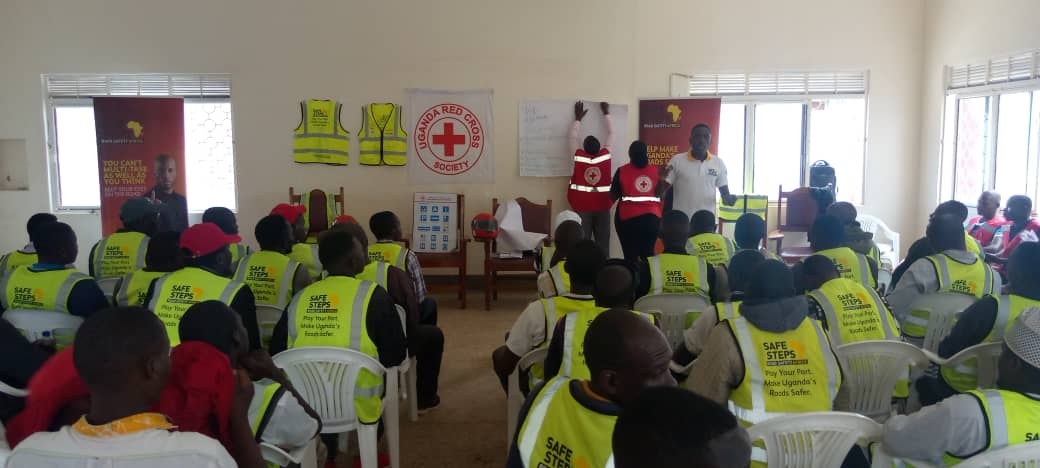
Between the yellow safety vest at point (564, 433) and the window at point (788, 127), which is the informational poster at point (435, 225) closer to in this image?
the window at point (788, 127)

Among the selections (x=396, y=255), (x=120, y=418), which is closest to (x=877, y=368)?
(x=120, y=418)

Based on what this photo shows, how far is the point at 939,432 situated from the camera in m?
1.76

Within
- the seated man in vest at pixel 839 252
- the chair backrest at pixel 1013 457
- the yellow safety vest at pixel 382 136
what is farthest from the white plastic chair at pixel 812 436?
the yellow safety vest at pixel 382 136

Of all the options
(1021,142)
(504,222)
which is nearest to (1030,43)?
(1021,142)

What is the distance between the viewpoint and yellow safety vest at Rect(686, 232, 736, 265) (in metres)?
4.28

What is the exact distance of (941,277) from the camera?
3273 millimetres

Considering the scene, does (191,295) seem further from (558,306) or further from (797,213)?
(797,213)

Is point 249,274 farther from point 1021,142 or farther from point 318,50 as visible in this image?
point 1021,142

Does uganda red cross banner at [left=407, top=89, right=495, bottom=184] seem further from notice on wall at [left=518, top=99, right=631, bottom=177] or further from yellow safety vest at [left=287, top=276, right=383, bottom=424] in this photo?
yellow safety vest at [left=287, top=276, right=383, bottom=424]

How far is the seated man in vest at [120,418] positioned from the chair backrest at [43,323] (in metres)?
1.93

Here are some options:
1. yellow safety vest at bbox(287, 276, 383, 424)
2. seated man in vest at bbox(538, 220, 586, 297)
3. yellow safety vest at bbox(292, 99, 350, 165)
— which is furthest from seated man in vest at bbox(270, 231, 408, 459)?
yellow safety vest at bbox(292, 99, 350, 165)

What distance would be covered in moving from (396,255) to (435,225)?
10.1 feet

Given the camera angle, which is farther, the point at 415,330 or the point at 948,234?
Answer: the point at 415,330

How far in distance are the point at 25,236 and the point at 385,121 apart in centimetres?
402
